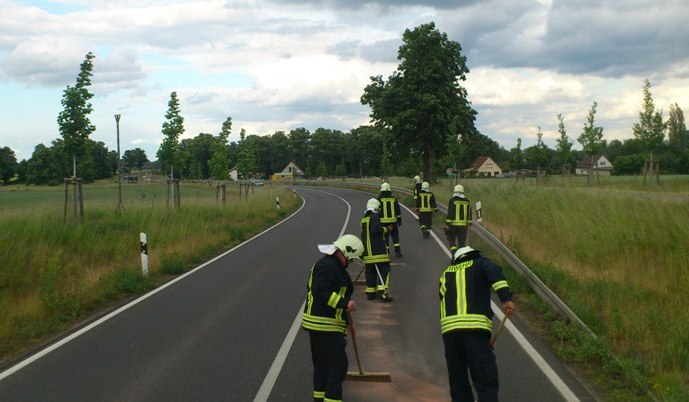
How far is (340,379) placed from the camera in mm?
5754

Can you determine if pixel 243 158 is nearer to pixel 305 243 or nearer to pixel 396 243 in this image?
pixel 305 243

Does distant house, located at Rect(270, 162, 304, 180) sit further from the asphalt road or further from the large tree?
the asphalt road

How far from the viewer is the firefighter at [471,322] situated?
538 centimetres

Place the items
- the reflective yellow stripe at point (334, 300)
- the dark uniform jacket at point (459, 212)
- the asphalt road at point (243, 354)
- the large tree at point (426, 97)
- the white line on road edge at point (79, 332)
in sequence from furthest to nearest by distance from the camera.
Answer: the large tree at point (426, 97), the dark uniform jacket at point (459, 212), the white line on road edge at point (79, 332), the asphalt road at point (243, 354), the reflective yellow stripe at point (334, 300)

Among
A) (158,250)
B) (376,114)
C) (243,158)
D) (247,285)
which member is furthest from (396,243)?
(243,158)

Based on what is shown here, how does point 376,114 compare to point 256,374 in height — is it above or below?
above

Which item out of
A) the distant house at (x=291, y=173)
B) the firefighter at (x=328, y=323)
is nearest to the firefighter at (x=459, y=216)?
the firefighter at (x=328, y=323)

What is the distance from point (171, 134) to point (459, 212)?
21.4 m

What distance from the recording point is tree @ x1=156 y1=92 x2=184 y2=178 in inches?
1296

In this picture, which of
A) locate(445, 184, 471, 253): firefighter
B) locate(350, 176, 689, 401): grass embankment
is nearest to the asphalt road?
locate(350, 176, 689, 401): grass embankment

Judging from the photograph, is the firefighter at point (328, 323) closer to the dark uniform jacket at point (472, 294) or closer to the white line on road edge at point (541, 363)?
the dark uniform jacket at point (472, 294)

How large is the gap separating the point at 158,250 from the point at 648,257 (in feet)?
39.0

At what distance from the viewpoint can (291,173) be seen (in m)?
154

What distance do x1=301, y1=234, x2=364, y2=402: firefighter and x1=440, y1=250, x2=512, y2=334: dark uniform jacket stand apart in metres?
0.85
